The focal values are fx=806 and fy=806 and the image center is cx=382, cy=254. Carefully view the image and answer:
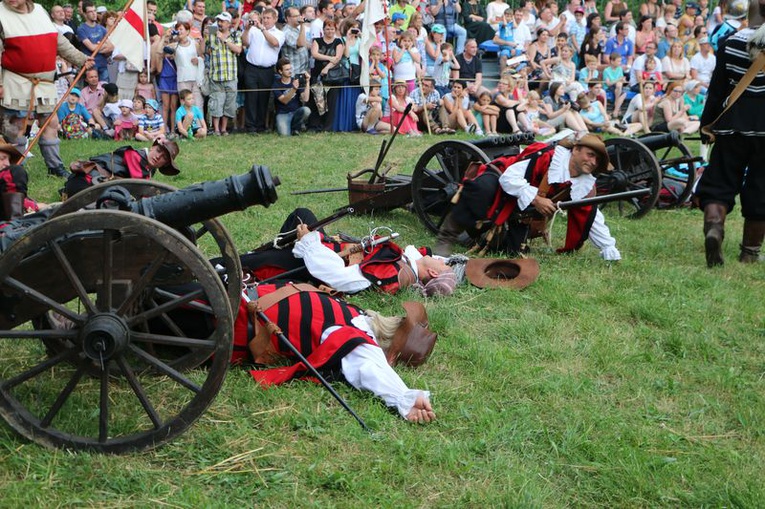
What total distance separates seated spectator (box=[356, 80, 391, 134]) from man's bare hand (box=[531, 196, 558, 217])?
7.50 m

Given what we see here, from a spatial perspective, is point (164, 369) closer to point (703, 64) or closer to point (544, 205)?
point (544, 205)

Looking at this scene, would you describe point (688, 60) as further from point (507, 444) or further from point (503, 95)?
point (507, 444)

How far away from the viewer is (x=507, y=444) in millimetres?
3695

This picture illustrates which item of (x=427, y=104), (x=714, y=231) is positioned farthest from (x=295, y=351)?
(x=427, y=104)

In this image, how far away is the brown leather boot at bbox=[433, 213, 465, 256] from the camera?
680 centimetres

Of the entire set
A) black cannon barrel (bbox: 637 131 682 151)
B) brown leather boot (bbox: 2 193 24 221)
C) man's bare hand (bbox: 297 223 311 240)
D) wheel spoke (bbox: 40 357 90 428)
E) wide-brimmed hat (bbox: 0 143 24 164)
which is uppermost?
black cannon barrel (bbox: 637 131 682 151)

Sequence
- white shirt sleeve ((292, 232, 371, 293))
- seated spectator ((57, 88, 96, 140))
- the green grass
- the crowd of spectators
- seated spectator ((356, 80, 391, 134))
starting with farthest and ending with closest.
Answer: seated spectator ((356, 80, 391, 134)) → the crowd of spectators → seated spectator ((57, 88, 96, 140)) → white shirt sleeve ((292, 232, 371, 293)) → the green grass

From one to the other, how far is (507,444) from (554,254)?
3.32 meters

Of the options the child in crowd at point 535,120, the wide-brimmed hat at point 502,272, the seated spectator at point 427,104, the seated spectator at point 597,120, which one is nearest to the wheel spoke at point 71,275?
the wide-brimmed hat at point 502,272

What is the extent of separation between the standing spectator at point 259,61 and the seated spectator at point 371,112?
1.56 meters

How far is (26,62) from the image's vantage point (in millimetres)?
8062

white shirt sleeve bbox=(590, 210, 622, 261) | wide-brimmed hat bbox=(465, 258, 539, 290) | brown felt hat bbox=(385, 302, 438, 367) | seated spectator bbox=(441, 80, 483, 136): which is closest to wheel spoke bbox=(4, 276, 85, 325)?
brown felt hat bbox=(385, 302, 438, 367)

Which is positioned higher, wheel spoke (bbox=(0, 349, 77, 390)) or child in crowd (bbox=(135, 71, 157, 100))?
child in crowd (bbox=(135, 71, 157, 100))

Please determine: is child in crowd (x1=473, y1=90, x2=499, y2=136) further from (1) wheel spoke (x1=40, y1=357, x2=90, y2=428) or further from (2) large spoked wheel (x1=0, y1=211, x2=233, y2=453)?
(1) wheel spoke (x1=40, y1=357, x2=90, y2=428)
